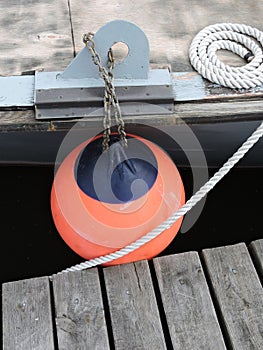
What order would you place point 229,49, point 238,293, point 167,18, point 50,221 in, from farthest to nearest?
point 50,221 < point 167,18 < point 229,49 < point 238,293

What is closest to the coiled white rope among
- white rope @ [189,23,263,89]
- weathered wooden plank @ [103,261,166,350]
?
white rope @ [189,23,263,89]

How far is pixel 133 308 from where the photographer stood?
178 centimetres

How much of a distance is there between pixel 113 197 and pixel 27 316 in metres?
0.50

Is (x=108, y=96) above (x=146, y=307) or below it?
above

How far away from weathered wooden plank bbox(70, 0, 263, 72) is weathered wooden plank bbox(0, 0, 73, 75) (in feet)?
0.18

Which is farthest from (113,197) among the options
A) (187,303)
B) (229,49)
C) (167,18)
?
(167,18)

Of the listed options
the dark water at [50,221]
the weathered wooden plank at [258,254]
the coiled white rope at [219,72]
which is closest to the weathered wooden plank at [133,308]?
the coiled white rope at [219,72]

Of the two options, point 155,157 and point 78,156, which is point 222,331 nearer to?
point 155,157

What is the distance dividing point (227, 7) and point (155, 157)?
0.87m

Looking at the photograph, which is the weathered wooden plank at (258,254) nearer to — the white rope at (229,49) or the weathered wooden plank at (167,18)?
the white rope at (229,49)

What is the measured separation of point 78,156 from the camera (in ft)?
5.93

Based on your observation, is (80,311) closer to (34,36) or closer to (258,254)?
(258,254)

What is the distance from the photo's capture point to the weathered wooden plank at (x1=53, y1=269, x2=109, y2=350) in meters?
1.71

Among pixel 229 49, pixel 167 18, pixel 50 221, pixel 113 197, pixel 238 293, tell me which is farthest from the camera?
pixel 50 221
